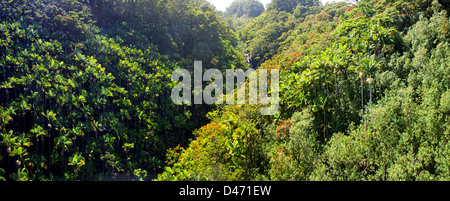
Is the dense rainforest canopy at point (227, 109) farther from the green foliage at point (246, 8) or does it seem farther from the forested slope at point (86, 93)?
the green foliage at point (246, 8)

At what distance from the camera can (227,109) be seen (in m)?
17.5

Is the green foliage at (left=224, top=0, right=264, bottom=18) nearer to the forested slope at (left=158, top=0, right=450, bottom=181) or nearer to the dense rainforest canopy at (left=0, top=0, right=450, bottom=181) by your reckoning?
the dense rainforest canopy at (left=0, top=0, right=450, bottom=181)

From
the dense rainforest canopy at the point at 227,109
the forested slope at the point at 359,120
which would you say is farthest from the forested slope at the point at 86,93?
the forested slope at the point at 359,120

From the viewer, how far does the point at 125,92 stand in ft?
61.7

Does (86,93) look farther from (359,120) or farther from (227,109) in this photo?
(359,120)

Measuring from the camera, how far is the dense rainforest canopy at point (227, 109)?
32.8 ft

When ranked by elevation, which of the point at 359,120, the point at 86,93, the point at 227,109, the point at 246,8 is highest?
the point at 246,8

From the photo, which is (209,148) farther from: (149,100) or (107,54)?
(107,54)

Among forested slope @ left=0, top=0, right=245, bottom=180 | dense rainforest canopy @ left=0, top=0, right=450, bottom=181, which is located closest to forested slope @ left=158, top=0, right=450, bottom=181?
dense rainforest canopy @ left=0, top=0, right=450, bottom=181

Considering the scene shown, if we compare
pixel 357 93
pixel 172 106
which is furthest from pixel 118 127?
pixel 357 93

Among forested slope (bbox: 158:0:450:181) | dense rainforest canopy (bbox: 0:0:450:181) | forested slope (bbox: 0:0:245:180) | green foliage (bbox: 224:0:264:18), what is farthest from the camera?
green foliage (bbox: 224:0:264:18)

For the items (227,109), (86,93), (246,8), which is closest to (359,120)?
(227,109)

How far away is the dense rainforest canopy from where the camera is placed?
10.0 metres

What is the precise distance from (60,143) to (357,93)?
17391mm
